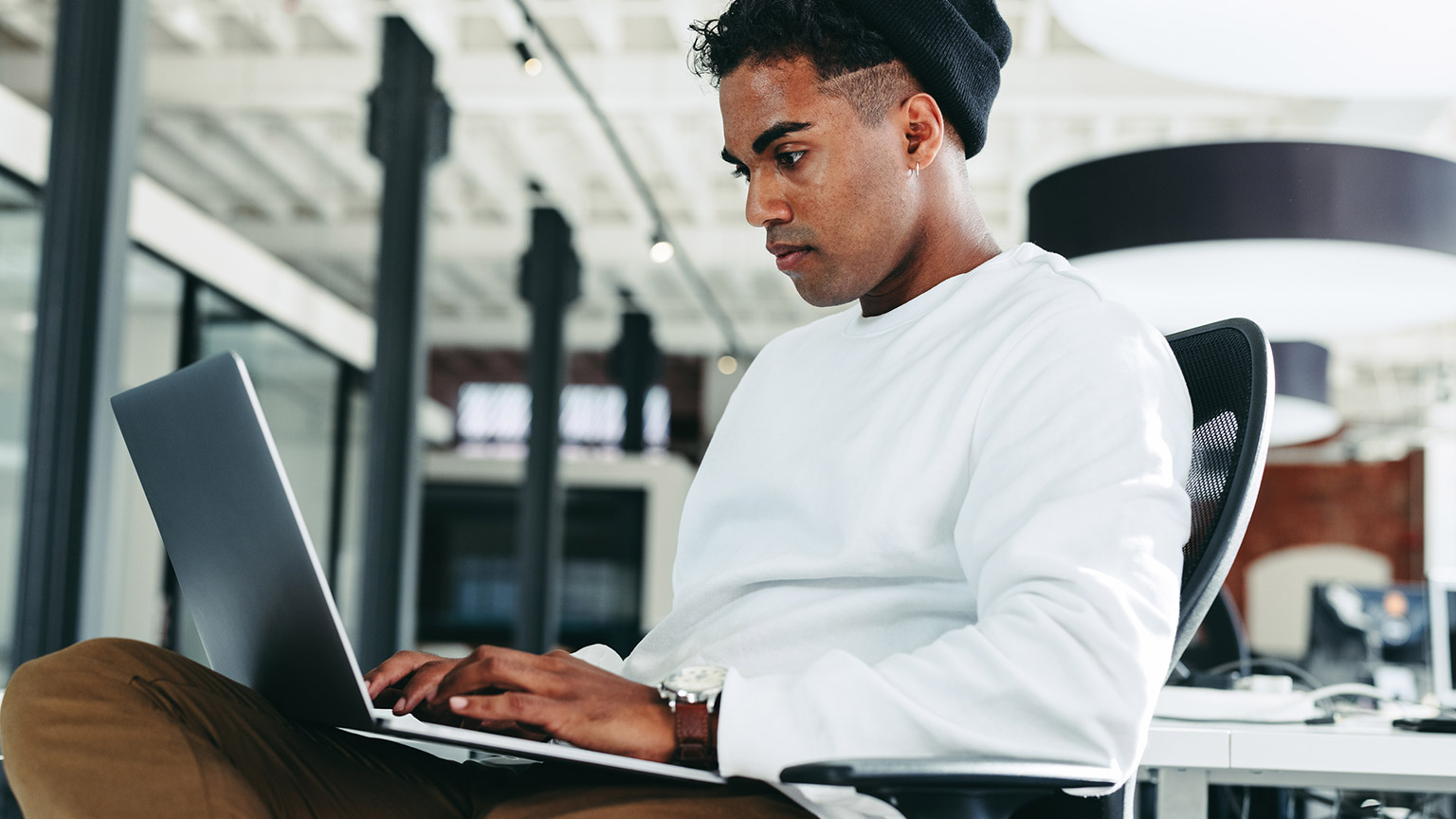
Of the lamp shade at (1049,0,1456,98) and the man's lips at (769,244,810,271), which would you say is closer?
the man's lips at (769,244,810,271)

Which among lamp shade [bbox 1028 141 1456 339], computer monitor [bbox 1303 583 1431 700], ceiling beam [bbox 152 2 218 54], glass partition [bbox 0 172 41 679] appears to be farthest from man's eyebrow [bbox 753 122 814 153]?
ceiling beam [bbox 152 2 218 54]

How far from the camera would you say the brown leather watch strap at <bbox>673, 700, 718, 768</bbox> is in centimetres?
102

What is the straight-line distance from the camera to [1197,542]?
3.98 feet

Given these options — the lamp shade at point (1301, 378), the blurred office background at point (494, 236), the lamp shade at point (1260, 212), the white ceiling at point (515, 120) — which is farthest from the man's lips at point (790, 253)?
the lamp shade at point (1301, 378)

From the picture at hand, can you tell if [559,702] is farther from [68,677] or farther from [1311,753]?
[1311,753]

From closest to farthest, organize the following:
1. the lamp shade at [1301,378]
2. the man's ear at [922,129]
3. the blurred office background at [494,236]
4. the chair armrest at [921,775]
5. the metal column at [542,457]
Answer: the chair armrest at [921,775] < the man's ear at [922,129] < the blurred office background at [494,236] < the lamp shade at [1301,378] < the metal column at [542,457]

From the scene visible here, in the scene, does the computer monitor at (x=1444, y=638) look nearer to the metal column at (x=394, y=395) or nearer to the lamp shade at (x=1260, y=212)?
the lamp shade at (x=1260, y=212)

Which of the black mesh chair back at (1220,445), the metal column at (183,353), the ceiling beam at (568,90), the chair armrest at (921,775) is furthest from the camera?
the ceiling beam at (568,90)

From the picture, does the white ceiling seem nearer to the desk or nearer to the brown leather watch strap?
the desk

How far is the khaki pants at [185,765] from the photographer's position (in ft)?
3.28

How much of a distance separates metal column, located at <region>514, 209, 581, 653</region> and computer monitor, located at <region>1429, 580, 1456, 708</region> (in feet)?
19.7

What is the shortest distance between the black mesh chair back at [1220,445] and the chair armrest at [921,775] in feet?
0.78

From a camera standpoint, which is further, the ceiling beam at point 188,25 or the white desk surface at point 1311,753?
the ceiling beam at point 188,25

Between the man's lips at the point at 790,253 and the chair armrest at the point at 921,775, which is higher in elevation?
the man's lips at the point at 790,253
